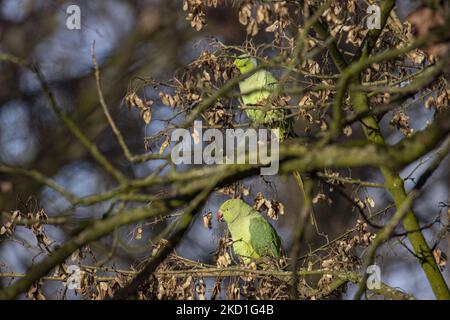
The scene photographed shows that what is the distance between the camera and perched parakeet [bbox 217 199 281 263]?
17.0ft

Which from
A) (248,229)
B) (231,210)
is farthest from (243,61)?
(248,229)

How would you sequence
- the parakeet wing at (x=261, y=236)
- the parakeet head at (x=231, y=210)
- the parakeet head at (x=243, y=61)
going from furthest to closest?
the parakeet head at (x=231, y=210)
the parakeet wing at (x=261, y=236)
the parakeet head at (x=243, y=61)

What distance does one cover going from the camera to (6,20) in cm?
862

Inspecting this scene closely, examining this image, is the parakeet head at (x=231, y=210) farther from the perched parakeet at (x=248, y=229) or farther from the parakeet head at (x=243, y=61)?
the parakeet head at (x=243, y=61)

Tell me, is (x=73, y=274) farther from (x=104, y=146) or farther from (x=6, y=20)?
(x=6, y=20)

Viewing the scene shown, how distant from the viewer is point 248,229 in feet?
17.7

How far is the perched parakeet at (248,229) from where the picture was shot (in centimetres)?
519

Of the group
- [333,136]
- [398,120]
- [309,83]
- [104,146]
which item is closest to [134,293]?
[333,136]

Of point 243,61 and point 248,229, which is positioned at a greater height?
point 243,61

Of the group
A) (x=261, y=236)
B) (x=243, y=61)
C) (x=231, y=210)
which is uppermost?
(x=243, y=61)

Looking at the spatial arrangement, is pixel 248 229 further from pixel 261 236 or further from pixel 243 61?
pixel 243 61

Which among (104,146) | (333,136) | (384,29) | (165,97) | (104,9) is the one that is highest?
(104,9)

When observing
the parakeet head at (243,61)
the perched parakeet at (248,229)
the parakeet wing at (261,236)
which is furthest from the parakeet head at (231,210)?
the parakeet head at (243,61)
